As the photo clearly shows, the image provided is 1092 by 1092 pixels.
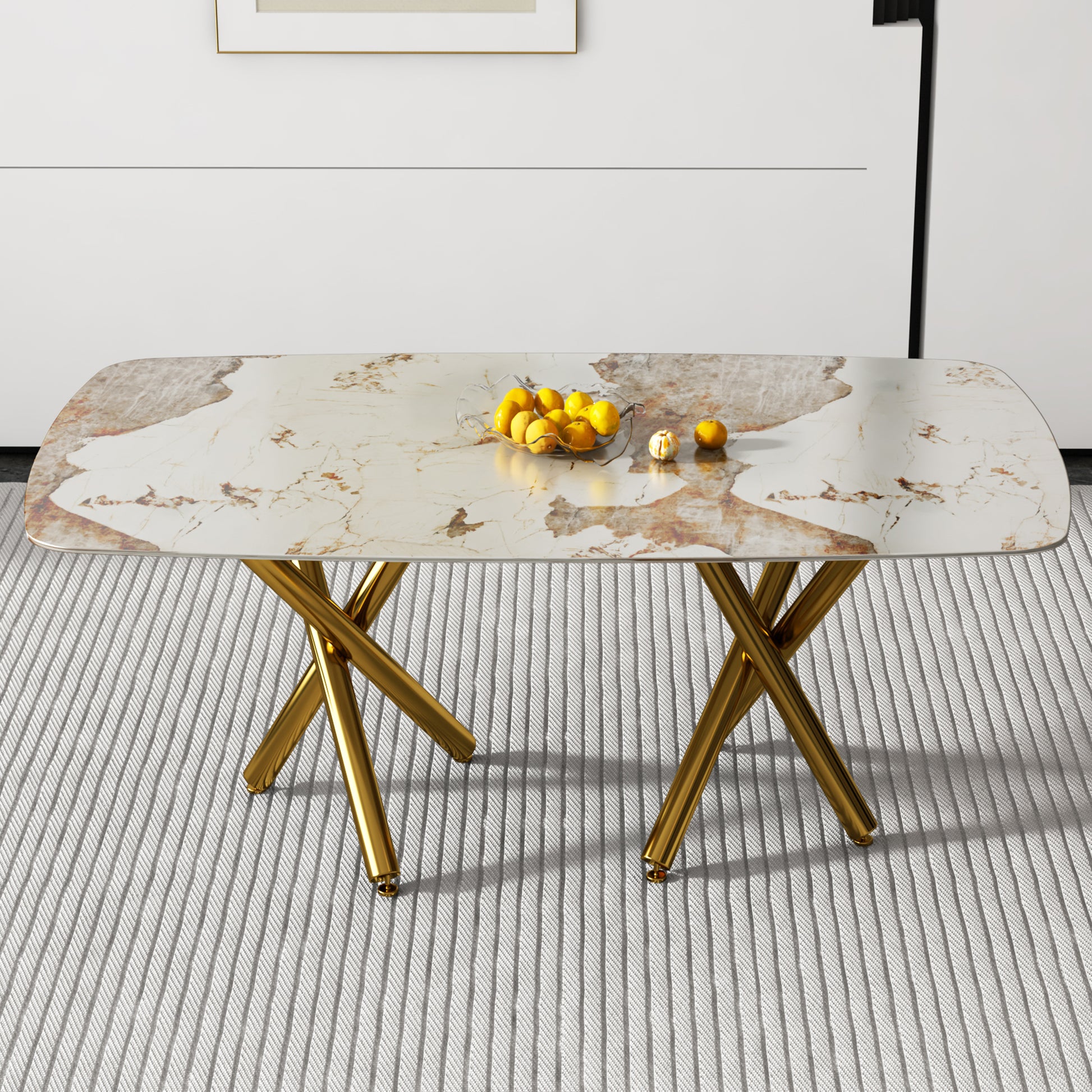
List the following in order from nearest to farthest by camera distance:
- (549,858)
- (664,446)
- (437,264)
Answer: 1. (664,446)
2. (549,858)
3. (437,264)

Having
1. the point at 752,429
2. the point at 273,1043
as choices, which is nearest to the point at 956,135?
the point at 752,429

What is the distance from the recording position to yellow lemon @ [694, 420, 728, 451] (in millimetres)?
1805

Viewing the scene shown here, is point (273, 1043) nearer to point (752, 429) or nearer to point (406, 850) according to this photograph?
point (406, 850)

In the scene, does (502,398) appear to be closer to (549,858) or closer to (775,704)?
(775,704)

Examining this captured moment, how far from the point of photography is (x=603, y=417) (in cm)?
180

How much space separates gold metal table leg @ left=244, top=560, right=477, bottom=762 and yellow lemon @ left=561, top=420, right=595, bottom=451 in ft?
1.48

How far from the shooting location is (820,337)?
321 centimetres

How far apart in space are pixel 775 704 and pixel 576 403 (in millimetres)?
603

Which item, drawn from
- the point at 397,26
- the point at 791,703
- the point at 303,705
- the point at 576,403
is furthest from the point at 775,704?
the point at 397,26

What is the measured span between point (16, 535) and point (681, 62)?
2.04 m

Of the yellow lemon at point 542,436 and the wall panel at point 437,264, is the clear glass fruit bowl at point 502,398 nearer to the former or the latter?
the yellow lemon at point 542,436

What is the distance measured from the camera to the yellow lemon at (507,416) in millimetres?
1827

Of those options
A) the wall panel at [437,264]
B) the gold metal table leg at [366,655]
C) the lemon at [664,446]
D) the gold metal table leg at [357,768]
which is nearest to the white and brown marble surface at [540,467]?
the lemon at [664,446]

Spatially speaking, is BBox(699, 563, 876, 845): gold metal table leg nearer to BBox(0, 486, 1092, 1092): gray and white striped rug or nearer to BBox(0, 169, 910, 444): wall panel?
BBox(0, 486, 1092, 1092): gray and white striped rug
